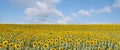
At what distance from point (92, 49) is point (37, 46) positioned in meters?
2.20

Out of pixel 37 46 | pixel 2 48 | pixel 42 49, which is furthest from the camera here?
pixel 37 46

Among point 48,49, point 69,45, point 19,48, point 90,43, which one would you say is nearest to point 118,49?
point 90,43

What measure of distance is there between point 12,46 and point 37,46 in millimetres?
1246

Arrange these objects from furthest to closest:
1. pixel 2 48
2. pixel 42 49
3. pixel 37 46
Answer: pixel 37 46 < pixel 42 49 < pixel 2 48

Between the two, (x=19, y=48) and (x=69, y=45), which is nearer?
(x=19, y=48)

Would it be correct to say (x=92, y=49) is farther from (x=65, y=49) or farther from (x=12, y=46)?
(x=12, y=46)

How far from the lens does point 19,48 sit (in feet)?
33.2

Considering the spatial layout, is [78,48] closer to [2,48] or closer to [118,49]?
[118,49]

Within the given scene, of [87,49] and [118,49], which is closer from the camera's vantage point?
[87,49]

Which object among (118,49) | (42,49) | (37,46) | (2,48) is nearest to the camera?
(2,48)

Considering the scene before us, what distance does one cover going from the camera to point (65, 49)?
11.4 metres

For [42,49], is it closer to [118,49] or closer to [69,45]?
[69,45]

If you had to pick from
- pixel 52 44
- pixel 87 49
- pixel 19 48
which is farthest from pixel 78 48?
pixel 19 48

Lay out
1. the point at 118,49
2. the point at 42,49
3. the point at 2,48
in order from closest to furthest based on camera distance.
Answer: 1. the point at 2,48
2. the point at 42,49
3. the point at 118,49
